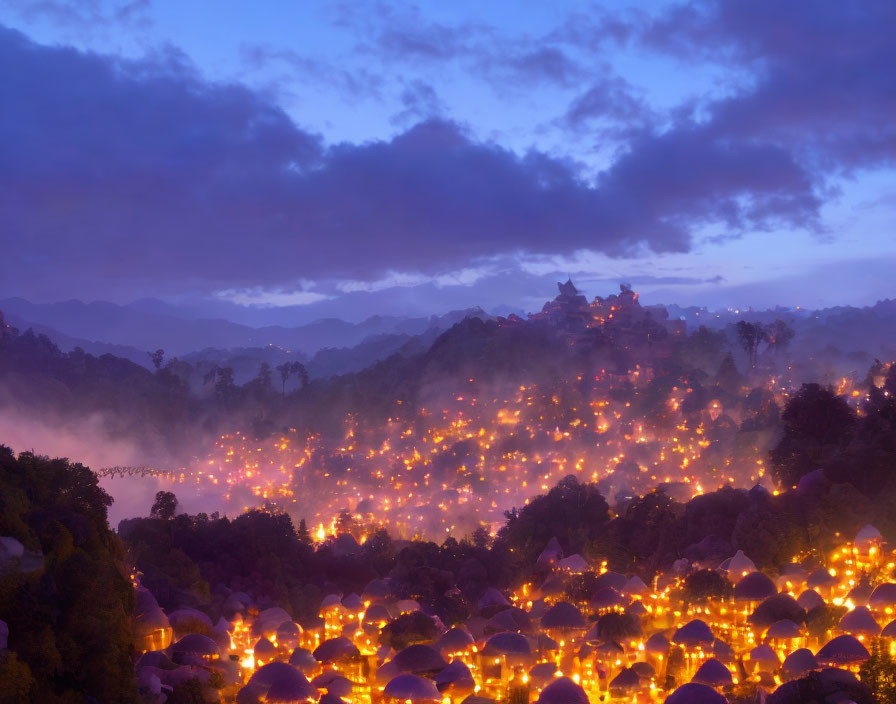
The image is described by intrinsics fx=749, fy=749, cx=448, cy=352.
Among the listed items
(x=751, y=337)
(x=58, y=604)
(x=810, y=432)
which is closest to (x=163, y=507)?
(x=58, y=604)

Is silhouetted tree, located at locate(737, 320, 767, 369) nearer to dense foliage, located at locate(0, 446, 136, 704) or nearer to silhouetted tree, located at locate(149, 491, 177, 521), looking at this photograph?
silhouetted tree, located at locate(149, 491, 177, 521)

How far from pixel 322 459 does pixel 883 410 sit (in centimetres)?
3836

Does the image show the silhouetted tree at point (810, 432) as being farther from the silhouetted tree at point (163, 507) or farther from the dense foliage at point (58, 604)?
the dense foliage at point (58, 604)

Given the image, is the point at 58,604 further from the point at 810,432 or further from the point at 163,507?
the point at 810,432

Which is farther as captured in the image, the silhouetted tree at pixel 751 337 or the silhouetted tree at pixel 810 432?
the silhouetted tree at pixel 751 337

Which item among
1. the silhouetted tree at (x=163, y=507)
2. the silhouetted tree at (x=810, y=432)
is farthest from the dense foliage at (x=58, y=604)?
the silhouetted tree at (x=810, y=432)

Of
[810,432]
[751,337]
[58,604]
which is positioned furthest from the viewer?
[751,337]

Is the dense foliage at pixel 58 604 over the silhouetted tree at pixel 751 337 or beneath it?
beneath

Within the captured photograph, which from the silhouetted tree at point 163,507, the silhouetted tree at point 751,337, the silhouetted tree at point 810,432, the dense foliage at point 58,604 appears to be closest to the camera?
the dense foliage at point 58,604

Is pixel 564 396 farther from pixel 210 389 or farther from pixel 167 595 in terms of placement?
pixel 210 389

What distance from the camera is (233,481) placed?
5884 cm

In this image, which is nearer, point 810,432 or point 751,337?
point 810,432

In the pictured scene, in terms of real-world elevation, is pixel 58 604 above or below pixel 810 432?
above

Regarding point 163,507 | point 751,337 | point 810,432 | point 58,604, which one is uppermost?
point 751,337
